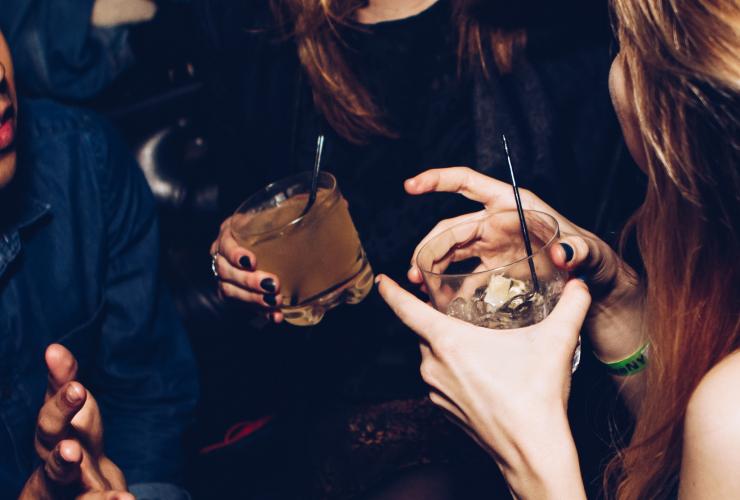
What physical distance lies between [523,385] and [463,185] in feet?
1.76

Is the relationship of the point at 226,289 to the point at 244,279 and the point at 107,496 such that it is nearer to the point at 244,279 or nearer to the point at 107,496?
the point at 244,279

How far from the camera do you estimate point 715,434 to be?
2.78ft

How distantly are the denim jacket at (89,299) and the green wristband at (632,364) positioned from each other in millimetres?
1206

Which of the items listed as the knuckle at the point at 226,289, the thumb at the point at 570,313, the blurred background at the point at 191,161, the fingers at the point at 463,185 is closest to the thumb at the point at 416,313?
the thumb at the point at 570,313

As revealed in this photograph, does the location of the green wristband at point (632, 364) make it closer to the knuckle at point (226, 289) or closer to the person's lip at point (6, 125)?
the knuckle at point (226, 289)

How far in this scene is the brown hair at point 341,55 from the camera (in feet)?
6.10

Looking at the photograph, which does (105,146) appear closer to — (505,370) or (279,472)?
(279,472)

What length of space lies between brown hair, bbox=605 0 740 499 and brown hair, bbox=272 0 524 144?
0.86m

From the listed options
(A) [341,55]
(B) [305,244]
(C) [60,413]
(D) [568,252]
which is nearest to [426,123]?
(A) [341,55]

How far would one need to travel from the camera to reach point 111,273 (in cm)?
185

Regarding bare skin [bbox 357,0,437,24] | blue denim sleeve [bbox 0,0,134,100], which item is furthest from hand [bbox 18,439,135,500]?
blue denim sleeve [bbox 0,0,134,100]

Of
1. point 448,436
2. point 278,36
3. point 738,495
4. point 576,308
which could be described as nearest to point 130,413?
point 448,436

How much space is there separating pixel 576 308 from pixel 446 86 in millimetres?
1050

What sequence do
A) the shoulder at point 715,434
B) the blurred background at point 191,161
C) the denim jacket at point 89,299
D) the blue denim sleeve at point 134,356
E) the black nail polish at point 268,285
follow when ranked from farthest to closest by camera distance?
the blurred background at point 191,161
the blue denim sleeve at point 134,356
the denim jacket at point 89,299
the black nail polish at point 268,285
the shoulder at point 715,434
